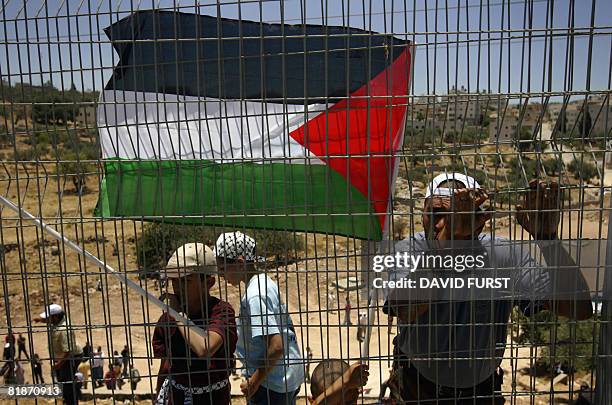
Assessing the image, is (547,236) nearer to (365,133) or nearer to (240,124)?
(365,133)

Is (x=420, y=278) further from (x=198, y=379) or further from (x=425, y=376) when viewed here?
(x=198, y=379)

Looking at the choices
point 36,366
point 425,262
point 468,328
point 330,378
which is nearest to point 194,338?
point 330,378

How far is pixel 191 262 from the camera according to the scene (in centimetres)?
252

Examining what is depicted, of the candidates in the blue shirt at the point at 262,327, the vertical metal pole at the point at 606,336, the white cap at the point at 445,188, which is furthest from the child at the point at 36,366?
the vertical metal pole at the point at 606,336

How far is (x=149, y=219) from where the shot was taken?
254cm

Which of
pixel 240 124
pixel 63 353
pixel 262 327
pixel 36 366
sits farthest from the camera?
pixel 36 366

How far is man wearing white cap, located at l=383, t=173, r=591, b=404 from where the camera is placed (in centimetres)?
238

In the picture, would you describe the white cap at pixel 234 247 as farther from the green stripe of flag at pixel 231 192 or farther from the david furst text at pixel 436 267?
the david furst text at pixel 436 267

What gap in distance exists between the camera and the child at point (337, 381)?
259 cm

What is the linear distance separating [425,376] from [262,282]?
0.76 meters

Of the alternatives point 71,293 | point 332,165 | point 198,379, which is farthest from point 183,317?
point 71,293

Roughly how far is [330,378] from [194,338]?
589 millimetres

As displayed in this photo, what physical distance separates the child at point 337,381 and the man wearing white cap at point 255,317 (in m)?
0.12

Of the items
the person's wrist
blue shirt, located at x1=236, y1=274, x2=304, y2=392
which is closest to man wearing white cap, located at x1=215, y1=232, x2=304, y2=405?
blue shirt, located at x1=236, y1=274, x2=304, y2=392
